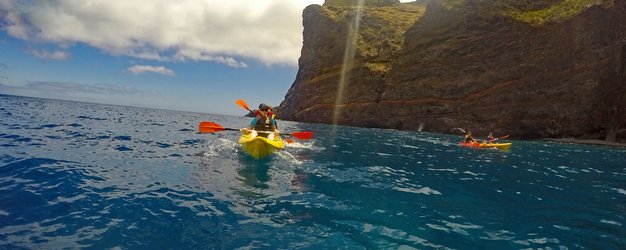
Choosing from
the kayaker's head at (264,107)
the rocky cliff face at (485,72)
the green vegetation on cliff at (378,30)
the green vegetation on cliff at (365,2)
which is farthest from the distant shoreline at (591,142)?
the green vegetation on cliff at (365,2)

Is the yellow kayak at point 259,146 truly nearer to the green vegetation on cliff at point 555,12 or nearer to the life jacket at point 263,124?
the life jacket at point 263,124

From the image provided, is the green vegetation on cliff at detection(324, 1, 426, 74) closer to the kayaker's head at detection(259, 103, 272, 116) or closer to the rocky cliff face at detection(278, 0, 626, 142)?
the rocky cliff face at detection(278, 0, 626, 142)

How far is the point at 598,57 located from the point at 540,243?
50.5 metres

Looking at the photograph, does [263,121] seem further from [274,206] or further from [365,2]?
[365,2]

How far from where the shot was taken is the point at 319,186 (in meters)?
9.38

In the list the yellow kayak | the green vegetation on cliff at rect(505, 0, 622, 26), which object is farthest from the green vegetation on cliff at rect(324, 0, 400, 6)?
the yellow kayak

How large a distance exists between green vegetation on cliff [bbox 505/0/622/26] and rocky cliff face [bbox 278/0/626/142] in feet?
0.45

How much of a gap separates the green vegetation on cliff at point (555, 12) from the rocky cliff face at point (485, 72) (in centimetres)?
14

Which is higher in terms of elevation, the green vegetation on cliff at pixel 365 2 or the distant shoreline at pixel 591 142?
the green vegetation on cliff at pixel 365 2

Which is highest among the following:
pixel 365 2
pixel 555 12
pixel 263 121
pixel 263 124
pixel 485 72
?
pixel 365 2

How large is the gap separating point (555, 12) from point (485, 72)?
1227cm

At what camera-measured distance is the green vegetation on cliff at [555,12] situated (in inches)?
1818

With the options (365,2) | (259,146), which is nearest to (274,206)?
(259,146)

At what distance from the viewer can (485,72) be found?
165ft
